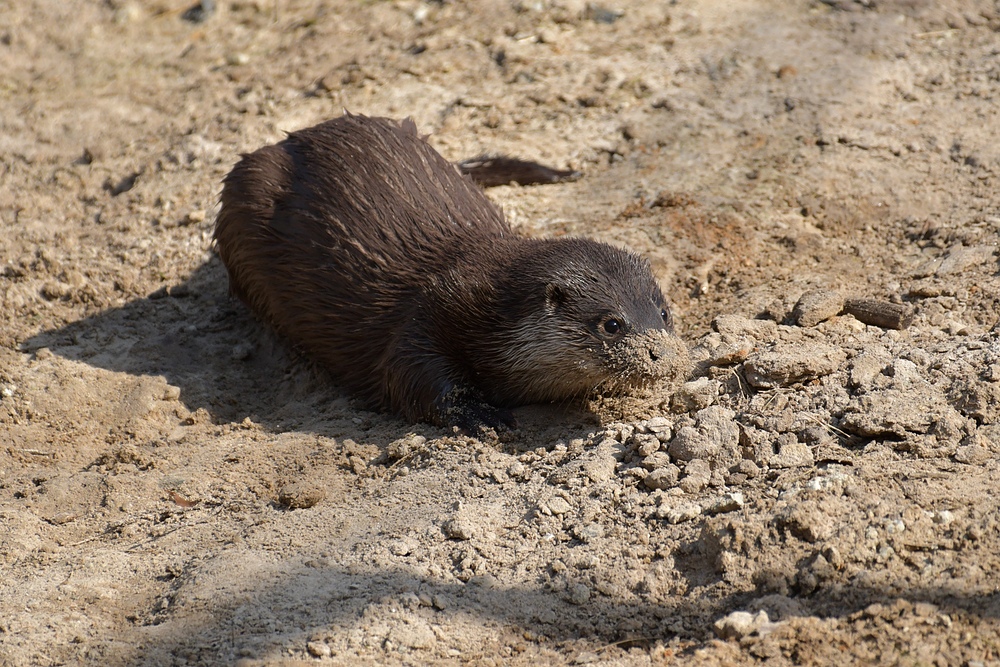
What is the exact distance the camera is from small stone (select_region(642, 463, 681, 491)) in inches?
150

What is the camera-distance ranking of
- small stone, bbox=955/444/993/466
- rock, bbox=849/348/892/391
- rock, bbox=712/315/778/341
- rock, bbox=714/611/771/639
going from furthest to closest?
rock, bbox=712/315/778/341 → rock, bbox=849/348/892/391 → small stone, bbox=955/444/993/466 → rock, bbox=714/611/771/639

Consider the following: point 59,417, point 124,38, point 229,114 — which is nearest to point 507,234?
point 59,417

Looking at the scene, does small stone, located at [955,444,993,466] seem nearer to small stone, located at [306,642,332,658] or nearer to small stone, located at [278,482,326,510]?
small stone, located at [306,642,332,658]

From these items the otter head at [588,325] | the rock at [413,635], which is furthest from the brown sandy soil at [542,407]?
the otter head at [588,325]

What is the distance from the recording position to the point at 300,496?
4.18 m

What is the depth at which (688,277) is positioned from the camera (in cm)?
545

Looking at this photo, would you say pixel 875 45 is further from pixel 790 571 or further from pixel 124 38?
pixel 124 38

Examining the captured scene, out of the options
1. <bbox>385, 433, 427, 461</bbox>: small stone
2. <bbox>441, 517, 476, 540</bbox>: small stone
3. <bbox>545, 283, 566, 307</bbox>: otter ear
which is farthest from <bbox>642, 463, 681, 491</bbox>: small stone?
<bbox>385, 433, 427, 461</bbox>: small stone

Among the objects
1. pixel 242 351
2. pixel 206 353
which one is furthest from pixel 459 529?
pixel 206 353

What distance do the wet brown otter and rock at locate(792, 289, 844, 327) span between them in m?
0.69

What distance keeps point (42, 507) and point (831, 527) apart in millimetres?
3209

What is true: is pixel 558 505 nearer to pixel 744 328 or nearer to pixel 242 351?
A: pixel 744 328

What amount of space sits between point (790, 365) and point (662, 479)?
2.78ft

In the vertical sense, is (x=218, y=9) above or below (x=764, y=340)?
above
